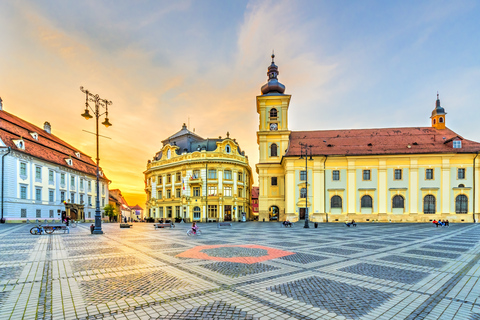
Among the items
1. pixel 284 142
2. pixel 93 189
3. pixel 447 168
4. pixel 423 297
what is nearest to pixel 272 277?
pixel 423 297

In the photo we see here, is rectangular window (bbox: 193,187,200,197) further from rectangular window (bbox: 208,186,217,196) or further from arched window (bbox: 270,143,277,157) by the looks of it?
arched window (bbox: 270,143,277,157)

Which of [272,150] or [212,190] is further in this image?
[212,190]

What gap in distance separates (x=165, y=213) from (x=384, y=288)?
54063 millimetres

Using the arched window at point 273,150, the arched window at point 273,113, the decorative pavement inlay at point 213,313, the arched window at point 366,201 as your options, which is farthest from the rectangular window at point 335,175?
the decorative pavement inlay at point 213,313

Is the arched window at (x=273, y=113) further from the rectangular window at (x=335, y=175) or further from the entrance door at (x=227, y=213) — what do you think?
the entrance door at (x=227, y=213)

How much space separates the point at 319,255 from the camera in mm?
11289

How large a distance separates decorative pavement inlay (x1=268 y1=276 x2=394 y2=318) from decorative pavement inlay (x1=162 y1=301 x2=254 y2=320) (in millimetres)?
1528

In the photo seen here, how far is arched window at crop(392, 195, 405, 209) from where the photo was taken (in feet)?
141

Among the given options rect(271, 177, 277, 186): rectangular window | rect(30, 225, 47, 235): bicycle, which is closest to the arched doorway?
rect(271, 177, 277, 186): rectangular window

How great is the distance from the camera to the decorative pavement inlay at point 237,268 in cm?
811

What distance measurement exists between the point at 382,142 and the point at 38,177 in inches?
2268

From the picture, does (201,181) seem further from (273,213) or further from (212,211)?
(273,213)

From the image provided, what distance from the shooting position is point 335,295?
618 cm

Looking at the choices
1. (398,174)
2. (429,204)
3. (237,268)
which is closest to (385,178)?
(398,174)
